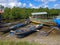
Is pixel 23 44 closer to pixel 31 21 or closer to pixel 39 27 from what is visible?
pixel 39 27

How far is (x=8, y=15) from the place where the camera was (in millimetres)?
78688

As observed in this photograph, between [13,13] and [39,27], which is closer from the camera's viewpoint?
[39,27]

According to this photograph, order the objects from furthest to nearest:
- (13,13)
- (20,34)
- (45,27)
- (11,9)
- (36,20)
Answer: (11,9), (13,13), (36,20), (45,27), (20,34)

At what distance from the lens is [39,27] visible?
37344mm

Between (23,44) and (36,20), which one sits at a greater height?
(23,44)

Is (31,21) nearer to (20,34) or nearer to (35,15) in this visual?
(35,15)

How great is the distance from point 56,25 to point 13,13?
3915 cm

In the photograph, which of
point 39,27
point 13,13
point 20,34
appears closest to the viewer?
point 20,34

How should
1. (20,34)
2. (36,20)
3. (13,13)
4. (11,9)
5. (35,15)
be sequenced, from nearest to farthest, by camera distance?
(20,34)
(36,20)
(35,15)
(13,13)
(11,9)

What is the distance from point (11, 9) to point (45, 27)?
45448 millimetres

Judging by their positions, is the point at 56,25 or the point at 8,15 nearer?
the point at 56,25

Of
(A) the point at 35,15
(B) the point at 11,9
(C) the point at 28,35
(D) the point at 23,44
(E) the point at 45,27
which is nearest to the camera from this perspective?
(D) the point at 23,44

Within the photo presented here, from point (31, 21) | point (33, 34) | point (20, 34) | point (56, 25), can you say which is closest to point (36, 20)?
point (31, 21)

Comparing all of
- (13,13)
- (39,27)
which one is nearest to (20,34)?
(39,27)
